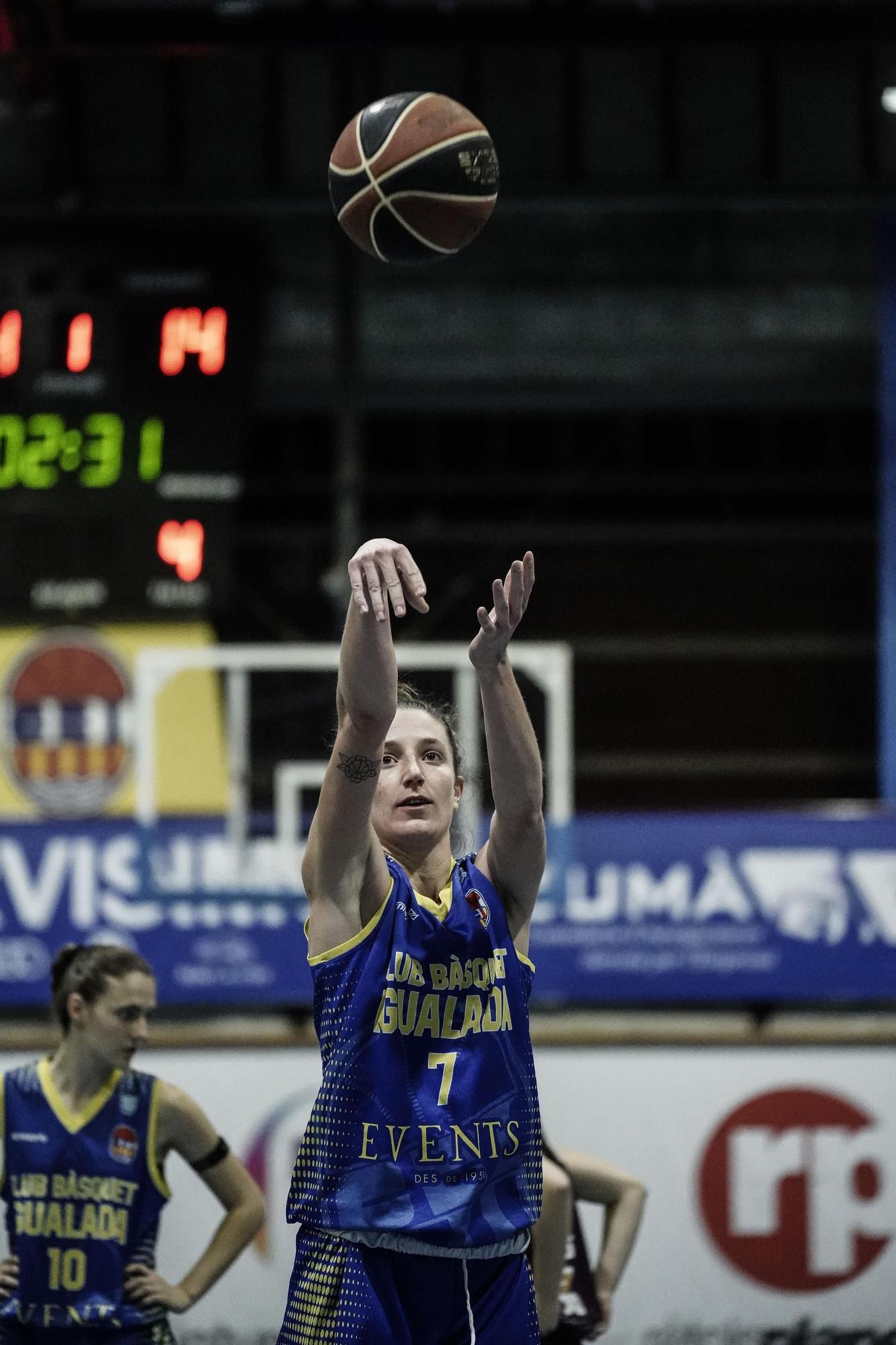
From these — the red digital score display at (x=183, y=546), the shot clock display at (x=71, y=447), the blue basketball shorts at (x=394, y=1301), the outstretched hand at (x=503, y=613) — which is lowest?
the blue basketball shorts at (x=394, y=1301)

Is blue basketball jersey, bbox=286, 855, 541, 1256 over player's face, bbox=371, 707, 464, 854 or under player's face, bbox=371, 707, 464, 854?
under

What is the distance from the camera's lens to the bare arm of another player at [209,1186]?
4383mm

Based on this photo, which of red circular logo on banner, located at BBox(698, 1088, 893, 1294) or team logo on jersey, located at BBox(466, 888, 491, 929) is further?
red circular logo on banner, located at BBox(698, 1088, 893, 1294)

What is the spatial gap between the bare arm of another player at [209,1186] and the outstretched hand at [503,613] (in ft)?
6.30

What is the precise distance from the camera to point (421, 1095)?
9.57ft

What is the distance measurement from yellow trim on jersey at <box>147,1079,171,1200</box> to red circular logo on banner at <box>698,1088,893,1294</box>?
212 centimetres

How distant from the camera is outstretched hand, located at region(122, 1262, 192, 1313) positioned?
13.6 feet

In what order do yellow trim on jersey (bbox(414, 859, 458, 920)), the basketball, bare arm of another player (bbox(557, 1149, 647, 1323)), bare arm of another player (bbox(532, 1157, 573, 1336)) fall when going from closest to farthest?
yellow trim on jersey (bbox(414, 859, 458, 920)), bare arm of another player (bbox(532, 1157, 573, 1336)), the basketball, bare arm of another player (bbox(557, 1149, 647, 1323))

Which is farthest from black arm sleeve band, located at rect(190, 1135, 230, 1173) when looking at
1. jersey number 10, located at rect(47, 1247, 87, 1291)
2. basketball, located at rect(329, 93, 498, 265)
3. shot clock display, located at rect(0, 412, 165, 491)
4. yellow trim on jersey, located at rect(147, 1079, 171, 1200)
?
shot clock display, located at rect(0, 412, 165, 491)

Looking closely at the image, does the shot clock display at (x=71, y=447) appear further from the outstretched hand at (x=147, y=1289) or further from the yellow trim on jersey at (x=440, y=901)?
the yellow trim on jersey at (x=440, y=901)

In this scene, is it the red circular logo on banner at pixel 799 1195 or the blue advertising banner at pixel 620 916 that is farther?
the blue advertising banner at pixel 620 916

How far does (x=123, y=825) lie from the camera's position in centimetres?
802

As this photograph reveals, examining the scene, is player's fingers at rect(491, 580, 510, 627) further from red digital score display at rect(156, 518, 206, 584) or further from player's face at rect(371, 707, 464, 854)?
red digital score display at rect(156, 518, 206, 584)

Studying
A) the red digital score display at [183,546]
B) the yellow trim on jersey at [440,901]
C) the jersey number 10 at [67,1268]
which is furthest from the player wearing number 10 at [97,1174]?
the red digital score display at [183,546]
